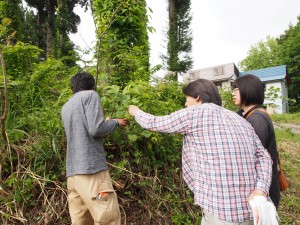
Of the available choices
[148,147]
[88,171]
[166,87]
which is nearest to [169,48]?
[166,87]

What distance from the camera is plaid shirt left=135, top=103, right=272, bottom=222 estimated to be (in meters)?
1.57

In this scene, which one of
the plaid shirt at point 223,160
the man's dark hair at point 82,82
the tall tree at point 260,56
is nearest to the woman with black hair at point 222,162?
the plaid shirt at point 223,160

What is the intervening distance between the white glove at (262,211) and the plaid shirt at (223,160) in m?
0.08

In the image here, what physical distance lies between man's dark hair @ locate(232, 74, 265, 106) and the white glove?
36.5 inches

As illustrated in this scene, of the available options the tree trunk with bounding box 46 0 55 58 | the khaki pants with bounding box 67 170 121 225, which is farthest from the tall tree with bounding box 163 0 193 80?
the khaki pants with bounding box 67 170 121 225

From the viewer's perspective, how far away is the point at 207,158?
5.33 feet

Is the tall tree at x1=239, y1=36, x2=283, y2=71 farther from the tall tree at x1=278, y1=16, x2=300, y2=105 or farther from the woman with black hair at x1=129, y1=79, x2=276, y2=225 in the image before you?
the woman with black hair at x1=129, y1=79, x2=276, y2=225

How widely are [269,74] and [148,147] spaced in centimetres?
3426

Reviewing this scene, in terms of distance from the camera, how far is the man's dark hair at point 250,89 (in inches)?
85.3

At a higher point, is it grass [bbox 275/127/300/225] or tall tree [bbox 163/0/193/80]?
tall tree [bbox 163/0/193/80]

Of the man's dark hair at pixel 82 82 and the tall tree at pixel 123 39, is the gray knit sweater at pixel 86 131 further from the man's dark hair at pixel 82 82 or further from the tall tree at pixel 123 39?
the tall tree at pixel 123 39

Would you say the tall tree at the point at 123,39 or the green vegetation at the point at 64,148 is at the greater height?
the tall tree at the point at 123,39

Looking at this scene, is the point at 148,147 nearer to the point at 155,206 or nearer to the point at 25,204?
the point at 155,206

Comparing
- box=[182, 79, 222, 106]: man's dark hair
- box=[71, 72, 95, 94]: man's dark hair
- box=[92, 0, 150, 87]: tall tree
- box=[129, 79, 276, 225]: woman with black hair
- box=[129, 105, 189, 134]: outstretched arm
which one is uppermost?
box=[92, 0, 150, 87]: tall tree
